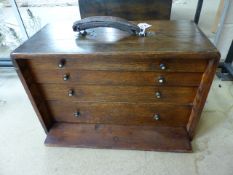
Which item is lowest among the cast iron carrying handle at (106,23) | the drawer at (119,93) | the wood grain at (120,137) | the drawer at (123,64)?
the wood grain at (120,137)

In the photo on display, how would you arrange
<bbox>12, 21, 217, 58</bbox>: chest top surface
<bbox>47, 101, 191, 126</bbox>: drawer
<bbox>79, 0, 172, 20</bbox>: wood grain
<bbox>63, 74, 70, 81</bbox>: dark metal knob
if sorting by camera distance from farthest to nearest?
<bbox>79, 0, 172, 20</bbox>: wood grain
<bbox>47, 101, 191, 126</bbox>: drawer
<bbox>63, 74, 70, 81</bbox>: dark metal knob
<bbox>12, 21, 217, 58</bbox>: chest top surface

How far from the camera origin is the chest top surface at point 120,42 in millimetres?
797

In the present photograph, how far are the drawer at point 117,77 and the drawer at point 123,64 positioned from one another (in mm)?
31

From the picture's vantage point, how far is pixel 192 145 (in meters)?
1.12

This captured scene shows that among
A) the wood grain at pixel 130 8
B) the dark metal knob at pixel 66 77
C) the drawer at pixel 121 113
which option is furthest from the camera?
the wood grain at pixel 130 8

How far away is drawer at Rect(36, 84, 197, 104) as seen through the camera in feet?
3.12

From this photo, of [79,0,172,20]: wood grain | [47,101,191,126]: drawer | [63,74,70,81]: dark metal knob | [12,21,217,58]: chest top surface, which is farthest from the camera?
[79,0,172,20]: wood grain

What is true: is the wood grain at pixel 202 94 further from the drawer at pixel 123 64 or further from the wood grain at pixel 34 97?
the wood grain at pixel 34 97

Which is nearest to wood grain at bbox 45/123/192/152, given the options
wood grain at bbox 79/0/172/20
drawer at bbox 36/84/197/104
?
drawer at bbox 36/84/197/104

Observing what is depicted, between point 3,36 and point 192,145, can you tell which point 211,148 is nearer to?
point 192,145

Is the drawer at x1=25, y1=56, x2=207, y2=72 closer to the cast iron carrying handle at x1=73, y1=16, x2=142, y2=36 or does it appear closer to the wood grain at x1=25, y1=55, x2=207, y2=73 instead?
the wood grain at x1=25, y1=55, x2=207, y2=73

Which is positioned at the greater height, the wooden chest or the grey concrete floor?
the wooden chest

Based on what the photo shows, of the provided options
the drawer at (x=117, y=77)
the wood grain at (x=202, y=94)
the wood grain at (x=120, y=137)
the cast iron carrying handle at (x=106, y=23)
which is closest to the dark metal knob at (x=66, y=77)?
the drawer at (x=117, y=77)

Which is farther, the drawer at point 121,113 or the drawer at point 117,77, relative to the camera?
the drawer at point 121,113
